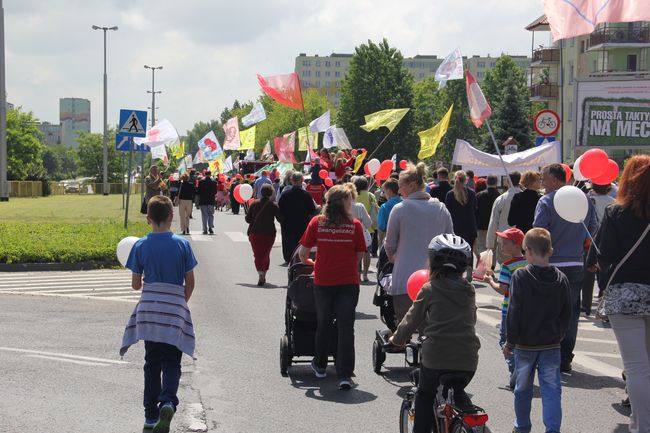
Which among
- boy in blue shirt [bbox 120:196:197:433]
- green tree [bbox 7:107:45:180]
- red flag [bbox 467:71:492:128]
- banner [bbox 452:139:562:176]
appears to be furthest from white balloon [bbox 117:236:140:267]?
green tree [bbox 7:107:45:180]

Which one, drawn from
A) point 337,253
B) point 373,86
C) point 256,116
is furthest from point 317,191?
point 373,86

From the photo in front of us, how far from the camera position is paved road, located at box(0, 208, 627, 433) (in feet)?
23.8

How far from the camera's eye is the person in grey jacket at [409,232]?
886 cm

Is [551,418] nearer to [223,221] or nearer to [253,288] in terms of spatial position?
[253,288]

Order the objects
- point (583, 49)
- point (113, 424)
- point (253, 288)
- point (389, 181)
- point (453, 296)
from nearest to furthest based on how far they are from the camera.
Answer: point (453, 296)
point (113, 424)
point (389, 181)
point (253, 288)
point (583, 49)

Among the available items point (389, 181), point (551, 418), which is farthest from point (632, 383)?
point (389, 181)

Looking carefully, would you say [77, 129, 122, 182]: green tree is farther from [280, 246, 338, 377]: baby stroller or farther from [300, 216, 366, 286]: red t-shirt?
[300, 216, 366, 286]: red t-shirt

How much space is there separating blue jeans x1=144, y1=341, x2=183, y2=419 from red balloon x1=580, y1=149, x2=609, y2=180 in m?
4.16

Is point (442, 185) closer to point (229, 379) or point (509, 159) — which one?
point (509, 159)

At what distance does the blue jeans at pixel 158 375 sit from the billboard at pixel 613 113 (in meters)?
20.5

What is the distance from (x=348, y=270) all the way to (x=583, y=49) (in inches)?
2742

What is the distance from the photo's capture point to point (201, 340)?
1080 cm

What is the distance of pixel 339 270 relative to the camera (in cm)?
848

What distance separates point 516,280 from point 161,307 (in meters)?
2.31
